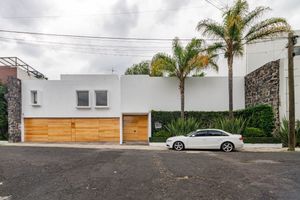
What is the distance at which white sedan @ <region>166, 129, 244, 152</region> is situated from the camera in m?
14.9

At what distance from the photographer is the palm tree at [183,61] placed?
732 inches

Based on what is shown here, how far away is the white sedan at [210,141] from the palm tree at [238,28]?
539cm

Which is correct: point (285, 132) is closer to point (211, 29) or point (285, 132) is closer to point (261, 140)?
point (261, 140)

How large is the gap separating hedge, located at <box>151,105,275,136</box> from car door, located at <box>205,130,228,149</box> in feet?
14.4

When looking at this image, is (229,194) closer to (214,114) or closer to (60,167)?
(60,167)

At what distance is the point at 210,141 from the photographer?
15164 mm

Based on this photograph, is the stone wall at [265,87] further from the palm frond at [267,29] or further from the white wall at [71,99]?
the white wall at [71,99]

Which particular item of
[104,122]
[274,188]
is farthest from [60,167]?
[104,122]

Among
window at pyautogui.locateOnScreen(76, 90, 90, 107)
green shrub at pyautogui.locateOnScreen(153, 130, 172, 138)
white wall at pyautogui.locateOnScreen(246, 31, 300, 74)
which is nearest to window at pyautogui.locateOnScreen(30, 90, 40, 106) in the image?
window at pyautogui.locateOnScreen(76, 90, 90, 107)

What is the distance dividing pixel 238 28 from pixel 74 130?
16.0 m

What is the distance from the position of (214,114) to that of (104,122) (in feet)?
31.9

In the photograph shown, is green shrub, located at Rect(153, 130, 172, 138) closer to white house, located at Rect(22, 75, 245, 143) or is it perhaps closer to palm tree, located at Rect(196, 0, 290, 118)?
white house, located at Rect(22, 75, 245, 143)

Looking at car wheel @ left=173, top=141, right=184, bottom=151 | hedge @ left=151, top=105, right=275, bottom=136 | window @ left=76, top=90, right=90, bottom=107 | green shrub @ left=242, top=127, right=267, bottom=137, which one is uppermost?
window @ left=76, top=90, right=90, bottom=107

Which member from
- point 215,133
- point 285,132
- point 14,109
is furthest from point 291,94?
point 14,109
